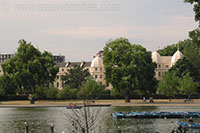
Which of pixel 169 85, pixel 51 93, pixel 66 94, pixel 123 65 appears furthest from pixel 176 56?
pixel 123 65

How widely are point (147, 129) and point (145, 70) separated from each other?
64.5 meters

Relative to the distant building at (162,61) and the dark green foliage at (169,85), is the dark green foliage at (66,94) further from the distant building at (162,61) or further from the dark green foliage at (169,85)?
the distant building at (162,61)

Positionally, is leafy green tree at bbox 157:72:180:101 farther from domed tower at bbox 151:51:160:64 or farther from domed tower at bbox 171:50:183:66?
domed tower at bbox 151:51:160:64

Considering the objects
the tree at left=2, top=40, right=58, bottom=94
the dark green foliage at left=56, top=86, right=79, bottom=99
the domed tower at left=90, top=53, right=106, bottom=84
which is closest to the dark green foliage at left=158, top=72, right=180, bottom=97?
the dark green foliage at left=56, top=86, right=79, bottom=99

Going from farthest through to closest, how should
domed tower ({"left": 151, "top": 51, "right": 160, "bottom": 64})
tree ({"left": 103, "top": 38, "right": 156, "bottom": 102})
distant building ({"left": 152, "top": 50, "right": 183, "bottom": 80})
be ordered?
domed tower ({"left": 151, "top": 51, "right": 160, "bottom": 64}) → distant building ({"left": 152, "top": 50, "right": 183, "bottom": 80}) → tree ({"left": 103, "top": 38, "right": 156, "bottom": 102})

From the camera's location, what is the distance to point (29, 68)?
101 meters

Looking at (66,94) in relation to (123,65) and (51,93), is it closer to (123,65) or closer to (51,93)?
(51,93)

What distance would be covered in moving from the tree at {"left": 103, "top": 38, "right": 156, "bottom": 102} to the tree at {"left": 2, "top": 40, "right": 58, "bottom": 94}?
Answer: 51.0 ft

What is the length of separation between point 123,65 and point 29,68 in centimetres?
2229

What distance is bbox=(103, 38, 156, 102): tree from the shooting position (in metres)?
93.1

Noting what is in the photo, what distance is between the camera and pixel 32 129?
144 feet

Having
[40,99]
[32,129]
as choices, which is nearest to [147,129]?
[32,129]

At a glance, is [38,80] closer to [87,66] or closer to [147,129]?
[147,129]

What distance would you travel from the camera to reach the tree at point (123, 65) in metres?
93.1
